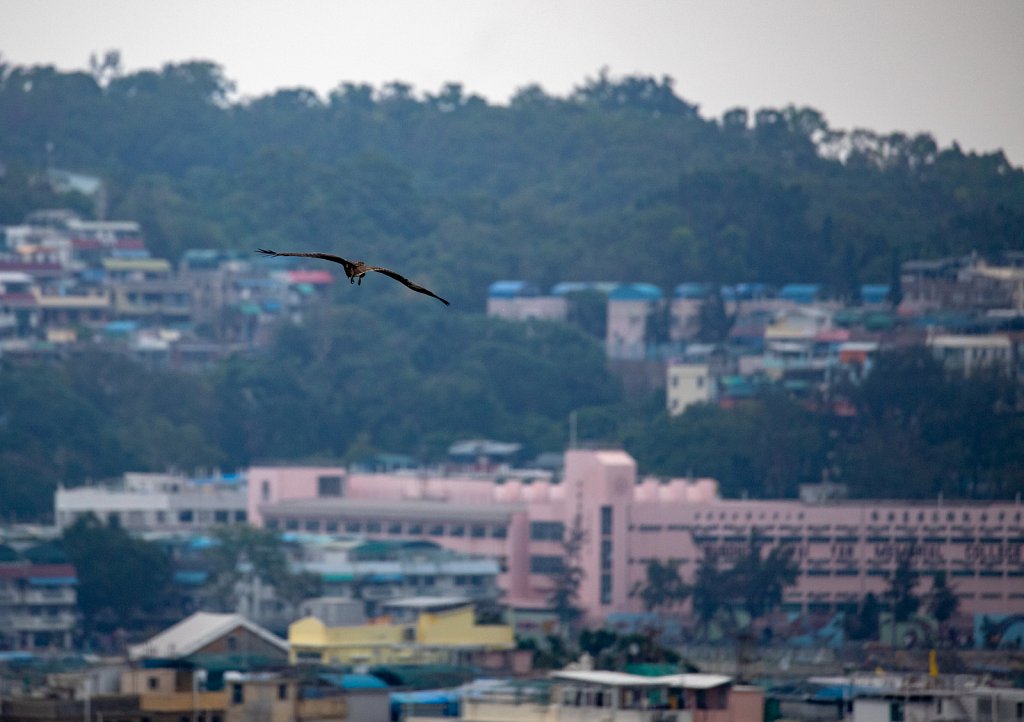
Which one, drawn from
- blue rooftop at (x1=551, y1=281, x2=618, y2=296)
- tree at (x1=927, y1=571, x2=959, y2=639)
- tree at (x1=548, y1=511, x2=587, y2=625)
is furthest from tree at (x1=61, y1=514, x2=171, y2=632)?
blue rooftop at (x1=551, y1=281, x2=618, y2=296)

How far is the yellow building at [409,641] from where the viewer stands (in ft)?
173

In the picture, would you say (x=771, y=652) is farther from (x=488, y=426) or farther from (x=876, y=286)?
(x=876, y=286)

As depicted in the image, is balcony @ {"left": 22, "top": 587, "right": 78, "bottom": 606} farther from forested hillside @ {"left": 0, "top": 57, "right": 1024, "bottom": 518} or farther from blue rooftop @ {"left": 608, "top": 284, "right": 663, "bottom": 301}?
blue rooftop @ {"left": 608, "top": 284, "right": 663, "bottom": 301}

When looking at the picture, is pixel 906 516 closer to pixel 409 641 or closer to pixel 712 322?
pixel 409 641

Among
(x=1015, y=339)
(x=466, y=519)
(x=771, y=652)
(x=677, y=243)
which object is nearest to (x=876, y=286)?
(x=677, y=243)

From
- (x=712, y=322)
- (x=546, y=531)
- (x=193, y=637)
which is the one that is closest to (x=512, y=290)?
(x=712, y=322)

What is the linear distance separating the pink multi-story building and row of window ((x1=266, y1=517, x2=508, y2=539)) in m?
0.05

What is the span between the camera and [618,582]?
235 feet

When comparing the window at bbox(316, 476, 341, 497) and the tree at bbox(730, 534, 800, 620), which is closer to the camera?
the tree at bbox(730, 534, 800, 620)

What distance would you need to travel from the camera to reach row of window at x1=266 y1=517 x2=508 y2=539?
76312 millimetres

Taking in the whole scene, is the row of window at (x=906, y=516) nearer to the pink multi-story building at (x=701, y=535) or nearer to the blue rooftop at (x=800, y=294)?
the pink multi-story building at (x=701, y=535)

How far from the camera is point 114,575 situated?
66562 millimetres

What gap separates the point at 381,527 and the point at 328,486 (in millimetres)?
4359

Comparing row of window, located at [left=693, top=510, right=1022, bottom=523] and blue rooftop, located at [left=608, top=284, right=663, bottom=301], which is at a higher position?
blue rooftop, located at [left=608, top=284, right=663, bottom=301]
